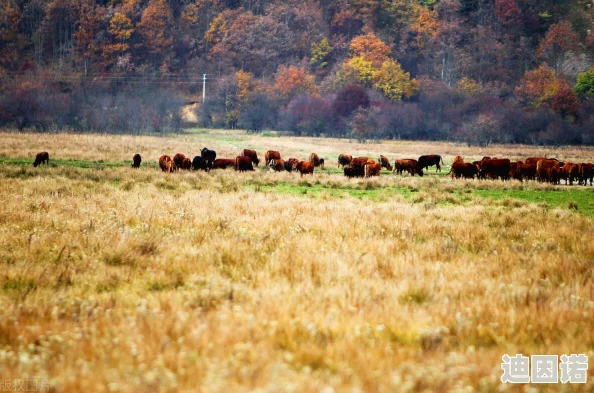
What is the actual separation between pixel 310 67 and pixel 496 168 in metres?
116

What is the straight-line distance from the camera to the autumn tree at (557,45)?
420ft

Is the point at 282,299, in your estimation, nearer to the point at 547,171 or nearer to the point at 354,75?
the point at 547,171

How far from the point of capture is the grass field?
3.76m

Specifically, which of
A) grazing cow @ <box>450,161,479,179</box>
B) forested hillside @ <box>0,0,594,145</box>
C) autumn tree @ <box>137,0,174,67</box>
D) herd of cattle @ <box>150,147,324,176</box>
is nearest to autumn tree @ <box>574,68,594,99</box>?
forested hillside @ <box>0,0,594,145</box>

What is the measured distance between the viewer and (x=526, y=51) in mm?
135125

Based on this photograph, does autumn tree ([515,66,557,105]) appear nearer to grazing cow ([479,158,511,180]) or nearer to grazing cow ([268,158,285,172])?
grazing cow ([479,158,511,180])

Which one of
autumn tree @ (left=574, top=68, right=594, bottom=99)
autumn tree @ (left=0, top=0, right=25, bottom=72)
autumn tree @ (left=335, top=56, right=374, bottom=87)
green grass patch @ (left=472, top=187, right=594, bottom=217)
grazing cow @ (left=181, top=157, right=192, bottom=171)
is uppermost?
autumn tree @ (left=0, top=0, right=25, bottom=72)

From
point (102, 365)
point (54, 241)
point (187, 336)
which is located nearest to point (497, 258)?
point (187, 336)

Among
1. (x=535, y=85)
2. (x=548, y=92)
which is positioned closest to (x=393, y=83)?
(x=535, y=85)

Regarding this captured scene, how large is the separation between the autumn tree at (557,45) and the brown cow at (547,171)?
111 meters

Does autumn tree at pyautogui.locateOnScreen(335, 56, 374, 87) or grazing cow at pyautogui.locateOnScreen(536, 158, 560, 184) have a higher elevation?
autumn tree at pyautogui.locateOnScreen(335, 56, 374, 87)

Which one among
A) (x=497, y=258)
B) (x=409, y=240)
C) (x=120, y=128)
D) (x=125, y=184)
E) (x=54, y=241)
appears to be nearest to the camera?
→ (x=497, y=258)

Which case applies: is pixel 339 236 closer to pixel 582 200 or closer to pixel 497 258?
pixel 497 258

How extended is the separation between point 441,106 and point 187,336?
350 ft
